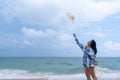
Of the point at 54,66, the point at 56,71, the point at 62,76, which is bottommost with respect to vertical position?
the point at 62,76

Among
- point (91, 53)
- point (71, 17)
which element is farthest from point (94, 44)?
point (71, 17)

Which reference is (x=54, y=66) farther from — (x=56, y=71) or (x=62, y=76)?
(x=62, y=76)

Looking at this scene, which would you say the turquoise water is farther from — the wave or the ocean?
the wave

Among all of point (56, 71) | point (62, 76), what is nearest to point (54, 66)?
point (56, 71)

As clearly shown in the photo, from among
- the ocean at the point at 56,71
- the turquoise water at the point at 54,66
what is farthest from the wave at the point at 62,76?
the turquoise water at the point at 54,66

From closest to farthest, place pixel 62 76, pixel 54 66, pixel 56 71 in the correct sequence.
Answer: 1. pixel 62 76
2. pixel 56 71
3. pixel 54 66

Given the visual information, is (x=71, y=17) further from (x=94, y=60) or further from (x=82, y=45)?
(x=94, y=60)

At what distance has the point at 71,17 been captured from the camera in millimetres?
8789

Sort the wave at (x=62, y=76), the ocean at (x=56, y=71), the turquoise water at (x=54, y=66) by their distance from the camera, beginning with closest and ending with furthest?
the wave at (x=62, y=76)
the ocean at (x=56, y=71)
the turquoise water at (x=54, y=66)

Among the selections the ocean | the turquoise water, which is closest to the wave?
the ocean

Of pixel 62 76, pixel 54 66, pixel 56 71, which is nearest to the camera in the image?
pixel 62 76

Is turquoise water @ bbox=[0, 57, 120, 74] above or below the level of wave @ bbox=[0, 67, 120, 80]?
above

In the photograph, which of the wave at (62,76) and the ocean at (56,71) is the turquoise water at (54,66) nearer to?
the ocean at (56,71)

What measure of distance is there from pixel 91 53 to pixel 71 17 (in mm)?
1228
